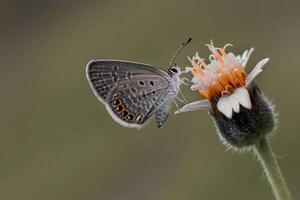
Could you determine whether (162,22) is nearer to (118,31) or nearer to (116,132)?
(118,31)

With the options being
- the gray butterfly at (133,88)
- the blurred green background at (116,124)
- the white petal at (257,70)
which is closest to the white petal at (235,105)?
the white petal at (257,70)

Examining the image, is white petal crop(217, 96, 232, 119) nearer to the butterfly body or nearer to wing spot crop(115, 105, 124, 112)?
the butterfly body

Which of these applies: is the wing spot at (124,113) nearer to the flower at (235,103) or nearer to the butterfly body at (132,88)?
the butterfly body at (132,88)

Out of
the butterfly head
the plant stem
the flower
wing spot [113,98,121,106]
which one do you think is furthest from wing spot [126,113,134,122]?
the plant stem

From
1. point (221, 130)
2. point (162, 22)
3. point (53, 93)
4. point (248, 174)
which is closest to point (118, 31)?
point (162, 22)

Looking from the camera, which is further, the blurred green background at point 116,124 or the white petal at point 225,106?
the blurred green background at point 116,124

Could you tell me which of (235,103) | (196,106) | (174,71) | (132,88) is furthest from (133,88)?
(235,103)
